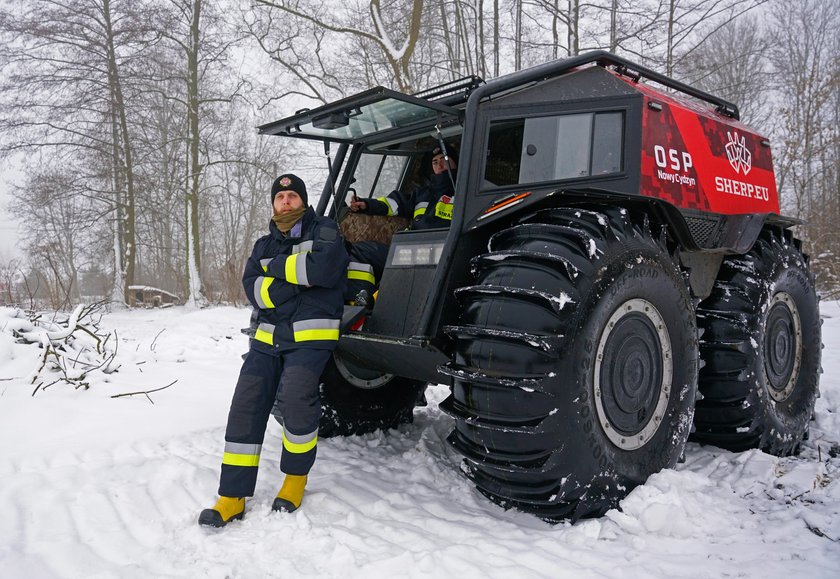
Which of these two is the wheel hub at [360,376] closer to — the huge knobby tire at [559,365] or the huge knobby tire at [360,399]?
the huge knobby tire at [360,399]

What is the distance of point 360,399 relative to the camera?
14.5 ft

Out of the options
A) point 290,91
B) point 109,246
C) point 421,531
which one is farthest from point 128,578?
point 109,246

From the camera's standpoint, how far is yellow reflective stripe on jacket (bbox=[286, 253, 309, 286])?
3.23m

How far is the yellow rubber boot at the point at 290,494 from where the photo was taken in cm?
300

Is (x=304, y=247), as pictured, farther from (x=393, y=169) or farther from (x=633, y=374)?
(x=633, y=374)

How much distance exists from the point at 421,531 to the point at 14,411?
129 inches

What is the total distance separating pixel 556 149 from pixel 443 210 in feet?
3.73

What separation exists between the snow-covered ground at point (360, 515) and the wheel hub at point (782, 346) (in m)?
0.47

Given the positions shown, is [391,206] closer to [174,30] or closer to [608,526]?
[608,526]

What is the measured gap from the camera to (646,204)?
3229 millimetres

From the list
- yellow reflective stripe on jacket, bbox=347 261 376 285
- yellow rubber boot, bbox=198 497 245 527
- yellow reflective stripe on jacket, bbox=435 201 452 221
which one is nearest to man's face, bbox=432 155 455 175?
yellow reflective stripe on jacket, bbox=435 201 452 221

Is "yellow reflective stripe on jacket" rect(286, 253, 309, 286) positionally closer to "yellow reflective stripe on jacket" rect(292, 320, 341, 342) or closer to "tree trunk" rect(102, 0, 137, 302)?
"yellow reflective stripe on jacket" rect(292, 320, 341, 342)

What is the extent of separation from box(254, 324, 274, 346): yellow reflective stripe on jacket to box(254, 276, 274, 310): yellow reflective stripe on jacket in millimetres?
114

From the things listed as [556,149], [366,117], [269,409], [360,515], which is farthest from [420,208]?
[360,515]
